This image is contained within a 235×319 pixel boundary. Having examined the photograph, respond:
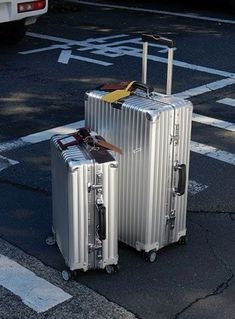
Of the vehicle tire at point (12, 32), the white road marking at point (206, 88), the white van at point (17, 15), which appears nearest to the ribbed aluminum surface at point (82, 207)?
the white road marking at point (206, 88)

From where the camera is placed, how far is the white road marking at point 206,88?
787cm

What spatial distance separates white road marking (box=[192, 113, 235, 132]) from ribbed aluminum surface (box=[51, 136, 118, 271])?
3.11m

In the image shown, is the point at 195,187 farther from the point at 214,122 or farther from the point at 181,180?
the point at 214,122

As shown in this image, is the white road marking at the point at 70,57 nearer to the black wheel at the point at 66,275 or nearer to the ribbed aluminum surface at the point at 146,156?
the ribbed aluminum surface at the point at 146,156

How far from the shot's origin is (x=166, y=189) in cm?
405

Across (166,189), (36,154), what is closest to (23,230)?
(166,189)

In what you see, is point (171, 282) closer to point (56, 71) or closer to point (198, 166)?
point (198, 166)

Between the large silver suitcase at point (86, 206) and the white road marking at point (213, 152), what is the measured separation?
2.21 meters

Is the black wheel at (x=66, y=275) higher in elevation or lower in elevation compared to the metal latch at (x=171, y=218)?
lower

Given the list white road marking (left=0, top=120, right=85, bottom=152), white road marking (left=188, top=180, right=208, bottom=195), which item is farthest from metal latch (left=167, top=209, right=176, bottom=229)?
white road marking (left=0, top=120, right=85, bottom=152)

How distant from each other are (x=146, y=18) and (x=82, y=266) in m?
10.0

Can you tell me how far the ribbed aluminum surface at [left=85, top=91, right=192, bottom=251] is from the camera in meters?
3.85

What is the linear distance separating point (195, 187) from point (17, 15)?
4.88m

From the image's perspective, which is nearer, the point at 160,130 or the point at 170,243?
the point at 160,130
